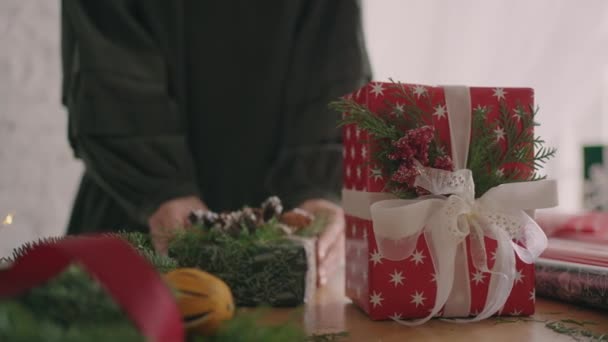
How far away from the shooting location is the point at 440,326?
1.89 ft

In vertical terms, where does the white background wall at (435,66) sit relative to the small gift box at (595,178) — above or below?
above

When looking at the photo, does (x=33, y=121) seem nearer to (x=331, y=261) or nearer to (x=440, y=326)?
(x=331, y=261)

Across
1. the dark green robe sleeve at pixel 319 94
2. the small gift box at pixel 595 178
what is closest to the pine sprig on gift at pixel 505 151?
the dark green robe sleeve at pixel 319 94

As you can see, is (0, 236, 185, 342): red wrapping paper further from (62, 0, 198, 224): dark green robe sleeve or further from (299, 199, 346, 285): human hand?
(62, 0, 198, 224): dark green robe sleeve

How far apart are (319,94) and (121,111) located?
37 cm

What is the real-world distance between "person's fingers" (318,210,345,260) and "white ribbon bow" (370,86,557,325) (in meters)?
0.20

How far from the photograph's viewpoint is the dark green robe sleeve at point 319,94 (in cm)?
108

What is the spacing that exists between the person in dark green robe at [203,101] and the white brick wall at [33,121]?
503 mm

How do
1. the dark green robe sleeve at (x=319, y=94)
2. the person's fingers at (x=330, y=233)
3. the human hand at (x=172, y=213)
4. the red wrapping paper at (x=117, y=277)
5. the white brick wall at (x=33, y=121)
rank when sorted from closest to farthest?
the red wrapping paper at (x=117, y=277) < the person's fingers at (x=330, y=233) < the human hand at (x=172, y=213) < the dark green robe sleeve at (x=319, y=94) < the white brick wall at (x=33, y=121)

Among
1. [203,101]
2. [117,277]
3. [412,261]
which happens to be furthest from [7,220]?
[203,101]

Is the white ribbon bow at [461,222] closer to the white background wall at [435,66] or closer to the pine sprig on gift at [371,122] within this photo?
the pine sprig on gift at [371,122]

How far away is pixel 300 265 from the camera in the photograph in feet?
2.18

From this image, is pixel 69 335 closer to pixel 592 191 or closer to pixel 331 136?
pixel 331 136

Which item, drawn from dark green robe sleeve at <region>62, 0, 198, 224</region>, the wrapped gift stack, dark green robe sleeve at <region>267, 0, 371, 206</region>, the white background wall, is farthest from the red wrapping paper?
the white background wall
